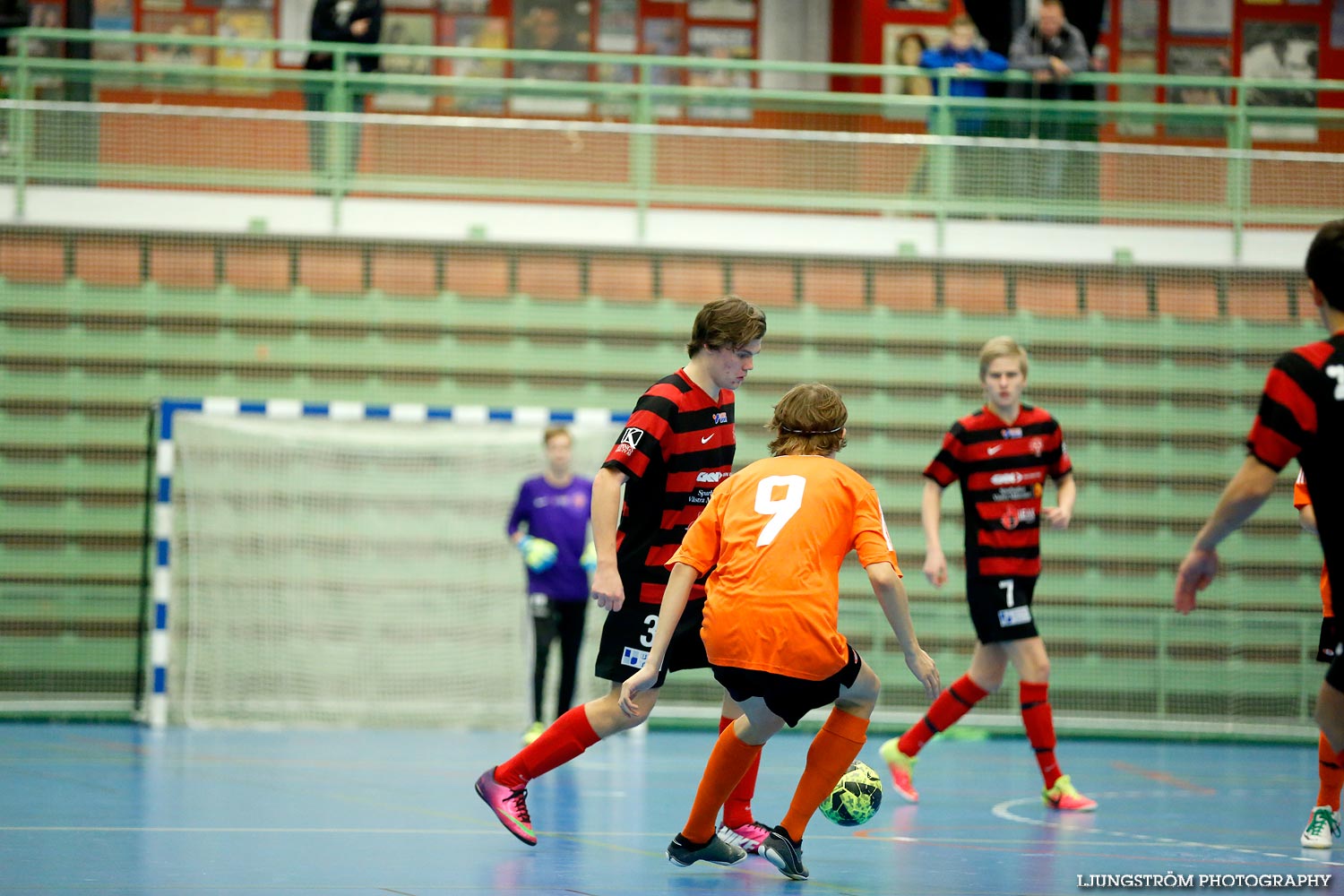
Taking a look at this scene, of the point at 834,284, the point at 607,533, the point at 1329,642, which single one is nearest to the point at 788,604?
the point at 607,533

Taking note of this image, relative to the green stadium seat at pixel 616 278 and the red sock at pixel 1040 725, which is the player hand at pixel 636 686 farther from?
the green stadium seat at pixel 616 278

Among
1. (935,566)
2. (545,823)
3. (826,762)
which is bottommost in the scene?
(545,823)

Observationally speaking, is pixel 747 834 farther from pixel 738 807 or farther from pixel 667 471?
pixel 667 471

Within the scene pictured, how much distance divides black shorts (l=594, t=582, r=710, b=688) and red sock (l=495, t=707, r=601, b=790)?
0.21m

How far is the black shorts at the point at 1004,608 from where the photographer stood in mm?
7039

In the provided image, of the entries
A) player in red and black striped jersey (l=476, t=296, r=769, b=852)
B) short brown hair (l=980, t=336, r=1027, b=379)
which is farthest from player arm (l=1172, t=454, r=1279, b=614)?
short brown hair (l=980, t=336, r=1027, b=379)

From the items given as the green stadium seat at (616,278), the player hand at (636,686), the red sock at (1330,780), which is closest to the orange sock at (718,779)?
the player hand at (636,686)

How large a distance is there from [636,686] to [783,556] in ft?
2.09

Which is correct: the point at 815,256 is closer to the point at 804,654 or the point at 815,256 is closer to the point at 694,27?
the point at 694,27

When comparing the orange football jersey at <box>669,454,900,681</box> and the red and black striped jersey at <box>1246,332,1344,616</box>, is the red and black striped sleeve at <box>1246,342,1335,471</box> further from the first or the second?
the orange football jersey at <box>669,454,900,681</box>

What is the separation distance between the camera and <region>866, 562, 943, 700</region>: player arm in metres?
4.50

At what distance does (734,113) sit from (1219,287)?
400cm

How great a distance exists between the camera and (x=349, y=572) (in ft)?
36.4

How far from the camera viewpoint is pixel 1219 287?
39.1 feet
